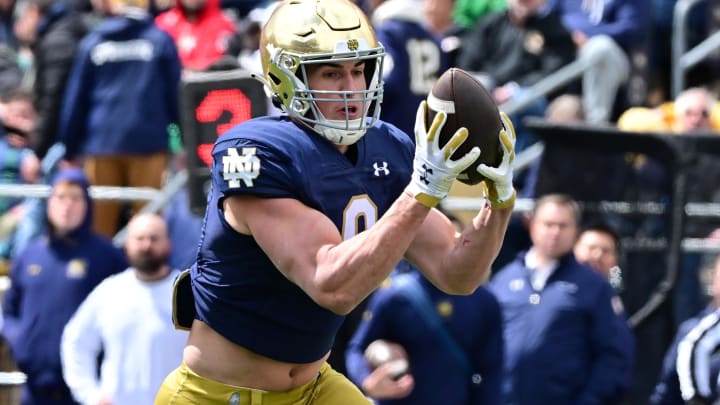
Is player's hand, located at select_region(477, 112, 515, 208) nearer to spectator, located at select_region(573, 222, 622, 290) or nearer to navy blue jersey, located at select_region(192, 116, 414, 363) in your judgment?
navy blue jersey, located at select_region(192, 116, 414, 363)

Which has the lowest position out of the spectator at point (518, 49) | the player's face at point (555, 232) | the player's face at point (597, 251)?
the player's face at point (597, 251)

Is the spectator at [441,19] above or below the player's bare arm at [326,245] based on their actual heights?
Answer: above

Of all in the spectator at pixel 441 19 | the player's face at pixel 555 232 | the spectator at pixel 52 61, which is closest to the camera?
the player's face at pixel 555 232

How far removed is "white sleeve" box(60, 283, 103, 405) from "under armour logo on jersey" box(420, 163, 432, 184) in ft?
12.5

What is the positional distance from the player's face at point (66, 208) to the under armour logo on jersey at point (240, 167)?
13.4 ft

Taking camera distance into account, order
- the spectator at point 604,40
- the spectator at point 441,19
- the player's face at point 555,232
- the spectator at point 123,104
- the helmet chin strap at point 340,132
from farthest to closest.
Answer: the spectator at point 604,40 → the spectator at point 441,19 → the spectator at point 123,104 → the player's face at point 555,232 → the helmet chin strap at point 340,132

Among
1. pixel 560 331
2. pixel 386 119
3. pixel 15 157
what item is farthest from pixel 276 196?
pixel 15 157

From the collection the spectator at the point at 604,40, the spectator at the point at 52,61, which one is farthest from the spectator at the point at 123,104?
the spectator at the point at 604,40

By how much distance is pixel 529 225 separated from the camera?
28.1 feet

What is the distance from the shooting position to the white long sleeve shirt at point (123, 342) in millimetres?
7359

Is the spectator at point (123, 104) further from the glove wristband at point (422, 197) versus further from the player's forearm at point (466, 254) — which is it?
the glove wristband at point (422, 197)

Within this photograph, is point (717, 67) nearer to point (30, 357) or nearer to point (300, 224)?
point (30, 357)

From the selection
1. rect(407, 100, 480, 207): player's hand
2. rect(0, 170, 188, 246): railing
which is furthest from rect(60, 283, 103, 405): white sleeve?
rect(407, 100, 480, 207): player's hand

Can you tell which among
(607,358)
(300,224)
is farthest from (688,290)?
(300,224)
